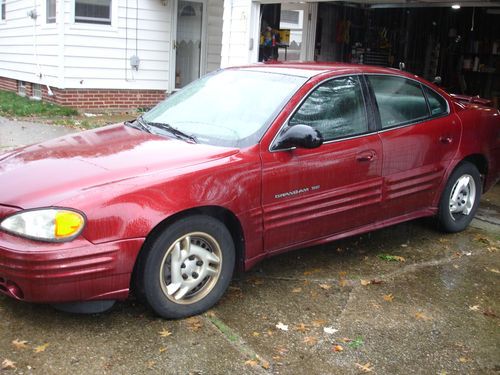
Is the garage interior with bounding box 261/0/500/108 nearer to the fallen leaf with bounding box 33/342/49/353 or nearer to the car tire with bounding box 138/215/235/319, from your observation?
the car tire with bounding box 138/215/235/319

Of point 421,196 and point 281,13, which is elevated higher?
point 281,13

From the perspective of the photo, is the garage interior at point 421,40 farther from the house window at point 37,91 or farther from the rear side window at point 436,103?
the rear side window at point 436,103

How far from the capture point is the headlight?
3070 millimetres

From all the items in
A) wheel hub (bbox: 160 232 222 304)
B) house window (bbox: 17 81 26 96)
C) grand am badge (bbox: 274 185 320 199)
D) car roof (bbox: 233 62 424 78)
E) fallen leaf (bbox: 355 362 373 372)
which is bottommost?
fallen leaf (bbox: 355 362 373 372)

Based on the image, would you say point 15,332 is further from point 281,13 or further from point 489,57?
point 489,57

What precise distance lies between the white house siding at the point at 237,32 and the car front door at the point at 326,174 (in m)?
6.21

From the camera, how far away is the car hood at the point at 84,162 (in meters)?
3.25

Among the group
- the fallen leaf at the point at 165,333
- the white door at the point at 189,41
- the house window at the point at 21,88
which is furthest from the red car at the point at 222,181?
the house window at the point at 21,88

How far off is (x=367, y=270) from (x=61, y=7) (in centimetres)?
946

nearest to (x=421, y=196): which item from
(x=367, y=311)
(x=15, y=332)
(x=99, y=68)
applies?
(x=367, y=311)

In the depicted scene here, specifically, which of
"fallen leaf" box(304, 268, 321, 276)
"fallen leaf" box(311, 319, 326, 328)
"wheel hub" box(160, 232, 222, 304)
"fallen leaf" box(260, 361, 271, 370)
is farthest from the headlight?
"fallen leaf" box(304, 268, 321, 276)

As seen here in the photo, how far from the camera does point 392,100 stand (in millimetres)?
4793

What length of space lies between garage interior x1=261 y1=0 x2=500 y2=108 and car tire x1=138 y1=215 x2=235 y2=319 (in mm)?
9588

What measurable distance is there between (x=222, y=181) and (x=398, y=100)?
6.57 ft
